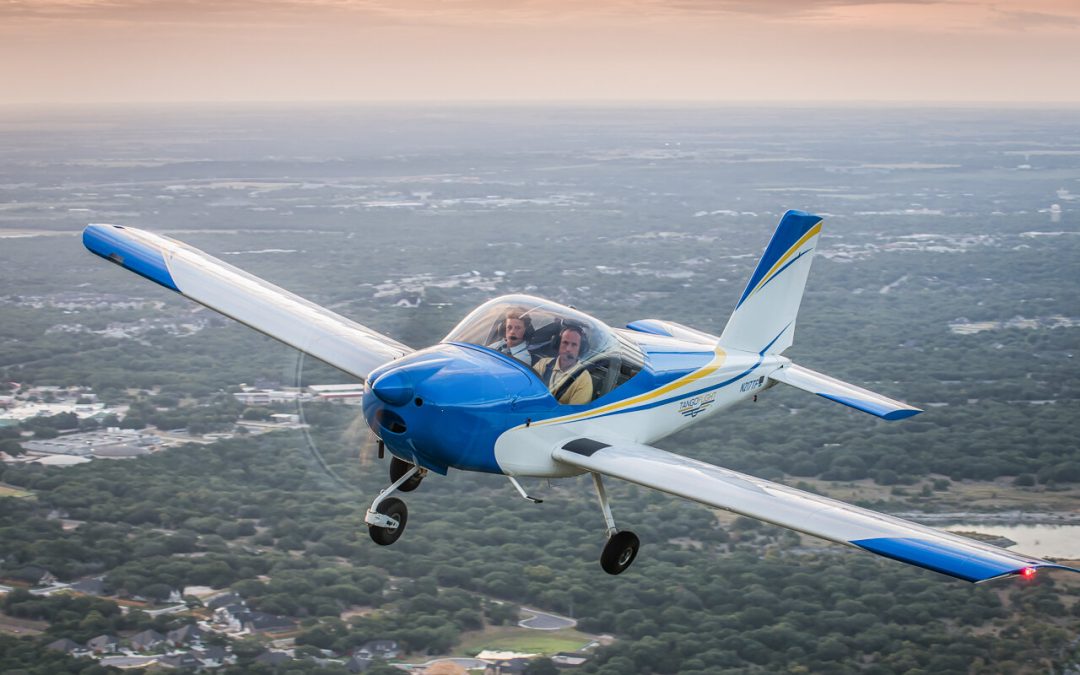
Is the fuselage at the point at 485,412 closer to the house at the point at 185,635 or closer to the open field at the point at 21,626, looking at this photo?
the house at the point at 185,635

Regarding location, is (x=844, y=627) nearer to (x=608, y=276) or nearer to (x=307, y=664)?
(x=307, y=664)

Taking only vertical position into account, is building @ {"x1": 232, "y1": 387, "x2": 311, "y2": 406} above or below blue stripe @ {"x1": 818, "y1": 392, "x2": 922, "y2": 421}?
below

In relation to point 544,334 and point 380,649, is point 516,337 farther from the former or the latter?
point 380,649

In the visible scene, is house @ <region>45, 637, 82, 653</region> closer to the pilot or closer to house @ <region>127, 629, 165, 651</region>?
house @ <region>127, 629, 165, 651</region>

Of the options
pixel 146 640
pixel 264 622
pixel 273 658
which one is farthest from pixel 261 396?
pixel 273 658

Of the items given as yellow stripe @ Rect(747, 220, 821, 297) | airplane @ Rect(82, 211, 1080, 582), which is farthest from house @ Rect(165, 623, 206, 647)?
yellow stripe @ Rect(747, 220, 821, 297)
